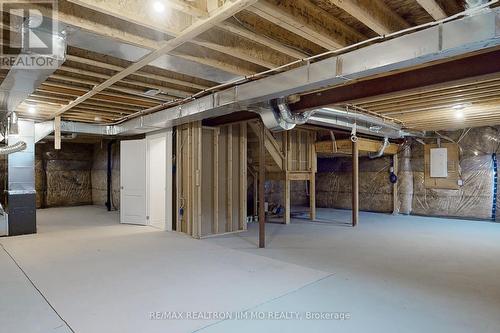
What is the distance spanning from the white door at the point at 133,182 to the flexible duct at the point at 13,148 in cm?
189

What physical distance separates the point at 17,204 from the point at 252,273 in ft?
14.8

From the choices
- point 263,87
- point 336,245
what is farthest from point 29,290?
point 336,245

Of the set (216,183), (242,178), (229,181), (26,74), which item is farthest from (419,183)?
(26,74)

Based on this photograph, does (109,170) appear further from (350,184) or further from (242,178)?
(350,184)

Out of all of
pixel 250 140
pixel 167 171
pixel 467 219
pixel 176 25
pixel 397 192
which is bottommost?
pixel 467 219

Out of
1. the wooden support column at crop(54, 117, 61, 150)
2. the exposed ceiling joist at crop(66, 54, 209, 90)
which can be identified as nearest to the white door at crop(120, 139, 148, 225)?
the wooden support column at crop(54, 117, 61, 150)

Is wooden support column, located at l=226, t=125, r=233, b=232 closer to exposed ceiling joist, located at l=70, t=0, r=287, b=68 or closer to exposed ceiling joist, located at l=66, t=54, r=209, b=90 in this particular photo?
exposed ceiling joist, located at l=66, t=54, r=209, b=90

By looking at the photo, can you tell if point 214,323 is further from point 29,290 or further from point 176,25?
point 176,25

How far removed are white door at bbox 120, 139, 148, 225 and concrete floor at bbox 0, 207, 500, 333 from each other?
1138mm

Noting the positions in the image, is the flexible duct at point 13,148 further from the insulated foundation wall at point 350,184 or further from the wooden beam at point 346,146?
the insulated foundation wall at point 350,184

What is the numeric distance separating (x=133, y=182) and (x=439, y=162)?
7176mm

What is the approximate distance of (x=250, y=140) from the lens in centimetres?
674

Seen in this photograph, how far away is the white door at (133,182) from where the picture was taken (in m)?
6.47

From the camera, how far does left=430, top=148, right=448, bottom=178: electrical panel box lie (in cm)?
746
